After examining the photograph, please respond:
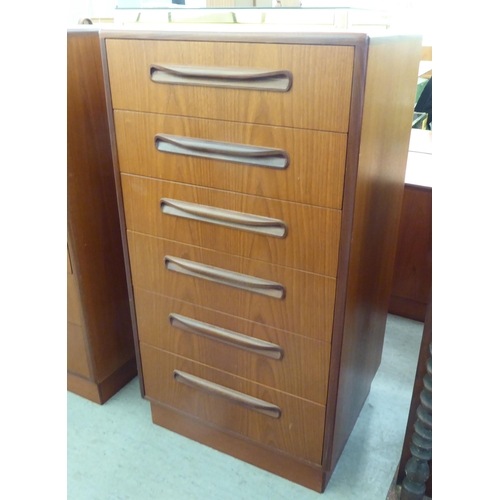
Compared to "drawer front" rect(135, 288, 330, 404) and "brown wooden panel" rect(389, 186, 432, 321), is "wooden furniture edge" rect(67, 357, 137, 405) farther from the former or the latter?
"brown wooden panel" rect(389, 186, 432, 321)

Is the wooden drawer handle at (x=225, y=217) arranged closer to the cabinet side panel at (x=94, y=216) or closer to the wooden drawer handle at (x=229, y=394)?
the cabinet side panel at (x=94, y=216)

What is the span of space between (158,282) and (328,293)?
0.38 m

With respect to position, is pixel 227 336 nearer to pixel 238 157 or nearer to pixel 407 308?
pixel 238 157

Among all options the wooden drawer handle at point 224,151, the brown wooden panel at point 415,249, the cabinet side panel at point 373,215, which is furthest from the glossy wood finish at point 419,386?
the brown wooden panel at point 415,249

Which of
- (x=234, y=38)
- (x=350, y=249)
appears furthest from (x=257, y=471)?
(x=234, y=38)

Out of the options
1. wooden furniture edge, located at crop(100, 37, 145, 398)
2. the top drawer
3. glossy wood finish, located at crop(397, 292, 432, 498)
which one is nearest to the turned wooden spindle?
glossy wood finish, located at crop(397, 292, 432, 498)

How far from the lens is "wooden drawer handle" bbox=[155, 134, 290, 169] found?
2.45ft

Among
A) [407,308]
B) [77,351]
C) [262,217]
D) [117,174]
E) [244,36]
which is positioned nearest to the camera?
[244,36]

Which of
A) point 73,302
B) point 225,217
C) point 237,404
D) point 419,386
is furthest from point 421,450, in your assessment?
point 73,302

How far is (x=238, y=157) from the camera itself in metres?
0.77

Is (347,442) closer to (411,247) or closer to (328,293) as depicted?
(328,293)

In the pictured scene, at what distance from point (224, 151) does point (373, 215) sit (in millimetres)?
307

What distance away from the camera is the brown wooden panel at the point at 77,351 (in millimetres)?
1174
